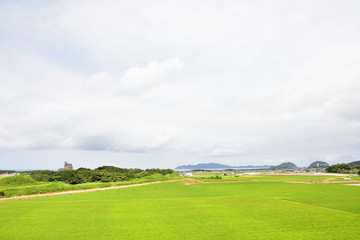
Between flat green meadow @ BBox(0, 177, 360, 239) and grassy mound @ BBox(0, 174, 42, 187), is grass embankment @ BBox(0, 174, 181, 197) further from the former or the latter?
flat green meadow @ BBox(0, 177, 360, 239)

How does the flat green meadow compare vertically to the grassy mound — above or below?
below

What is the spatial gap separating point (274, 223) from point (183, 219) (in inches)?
304

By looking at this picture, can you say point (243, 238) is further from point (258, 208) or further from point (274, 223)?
point (258, 208)

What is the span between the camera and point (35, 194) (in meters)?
39.8

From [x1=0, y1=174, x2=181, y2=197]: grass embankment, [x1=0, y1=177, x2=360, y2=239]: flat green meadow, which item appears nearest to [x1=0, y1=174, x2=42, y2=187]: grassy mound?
[x1=0, y1=174, x2=181, y2=197]: grass embankment

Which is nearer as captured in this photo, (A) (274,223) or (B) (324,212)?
(A) (274,223)

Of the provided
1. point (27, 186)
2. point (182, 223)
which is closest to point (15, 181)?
point (27, 186)

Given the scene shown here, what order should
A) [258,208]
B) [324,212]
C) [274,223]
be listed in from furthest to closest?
[258,208], [324,212], [274,223]

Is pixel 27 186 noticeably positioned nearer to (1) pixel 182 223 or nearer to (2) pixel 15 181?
(2) pixel 15 181

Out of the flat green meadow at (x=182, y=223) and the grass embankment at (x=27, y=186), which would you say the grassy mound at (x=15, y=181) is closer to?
the grass embankment at (x=27, y=186)

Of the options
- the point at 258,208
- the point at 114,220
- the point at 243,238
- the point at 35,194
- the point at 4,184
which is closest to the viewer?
the point at 243,238

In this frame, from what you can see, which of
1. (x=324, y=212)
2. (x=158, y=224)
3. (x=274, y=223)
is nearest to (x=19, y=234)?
(x=158, y=224)

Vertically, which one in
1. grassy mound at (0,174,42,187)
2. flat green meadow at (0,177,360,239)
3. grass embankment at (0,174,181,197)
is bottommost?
flat green meadow at (0,177,360,239)

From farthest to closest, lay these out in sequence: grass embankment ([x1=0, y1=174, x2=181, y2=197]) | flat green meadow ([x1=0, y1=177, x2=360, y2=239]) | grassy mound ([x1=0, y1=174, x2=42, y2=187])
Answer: grassy mound ([x1=0, y1=174, x2=42, y2=187]), grass embankment ([x1=0, y1=174, x2=181, y2=197]), flat green meadow ([x1=0, y1=177, x2=360, y2=239])
